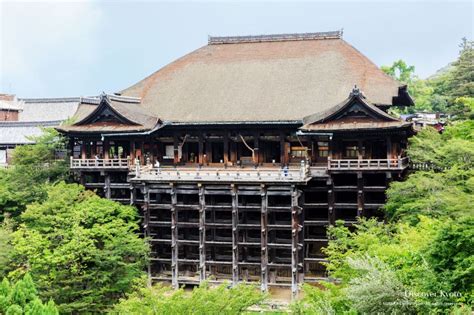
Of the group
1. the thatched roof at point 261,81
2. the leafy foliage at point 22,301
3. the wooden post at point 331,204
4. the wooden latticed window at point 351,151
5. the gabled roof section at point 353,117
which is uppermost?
the thatched roof at point 261,81

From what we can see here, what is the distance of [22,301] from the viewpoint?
26203 millimetres

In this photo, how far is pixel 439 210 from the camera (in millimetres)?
27438

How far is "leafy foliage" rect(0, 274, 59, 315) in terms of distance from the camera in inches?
953

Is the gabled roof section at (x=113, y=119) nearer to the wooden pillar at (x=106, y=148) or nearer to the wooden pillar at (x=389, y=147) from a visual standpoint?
the wooden pillar at (x=106, y=148)

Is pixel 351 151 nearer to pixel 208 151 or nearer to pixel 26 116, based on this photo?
pixel 208 151

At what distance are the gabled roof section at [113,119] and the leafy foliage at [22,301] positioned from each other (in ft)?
45.8

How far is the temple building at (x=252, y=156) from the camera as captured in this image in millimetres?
34406

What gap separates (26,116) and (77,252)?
29347 mm

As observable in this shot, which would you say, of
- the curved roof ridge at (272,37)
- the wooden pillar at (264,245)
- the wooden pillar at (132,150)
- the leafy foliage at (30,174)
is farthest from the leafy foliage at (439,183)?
the leafy foliage at (30,174)

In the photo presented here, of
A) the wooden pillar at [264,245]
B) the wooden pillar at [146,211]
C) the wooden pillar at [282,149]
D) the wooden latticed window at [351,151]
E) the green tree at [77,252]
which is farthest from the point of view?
the wooden pillar at [282,149]

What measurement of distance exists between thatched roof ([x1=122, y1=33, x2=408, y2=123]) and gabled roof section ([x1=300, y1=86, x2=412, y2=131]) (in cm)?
198

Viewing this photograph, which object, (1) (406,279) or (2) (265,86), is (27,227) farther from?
(1) (406,279)

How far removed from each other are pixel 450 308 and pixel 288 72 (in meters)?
27.3

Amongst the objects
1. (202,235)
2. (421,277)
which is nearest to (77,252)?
(202,235)
